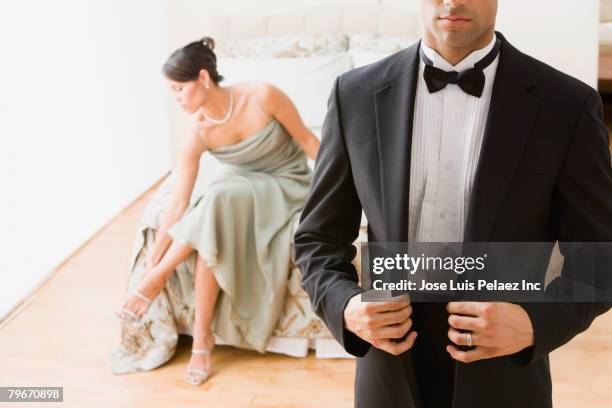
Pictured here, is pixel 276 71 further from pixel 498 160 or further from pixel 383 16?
pixel 498 160

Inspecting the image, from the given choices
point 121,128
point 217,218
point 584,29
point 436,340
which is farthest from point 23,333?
point 584,29

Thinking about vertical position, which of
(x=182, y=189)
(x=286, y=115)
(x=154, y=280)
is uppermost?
(x=286, y=115)

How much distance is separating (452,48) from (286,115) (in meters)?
1.91

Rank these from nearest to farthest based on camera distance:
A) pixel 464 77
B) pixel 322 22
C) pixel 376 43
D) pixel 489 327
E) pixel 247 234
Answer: pixel 489 327 → pixel 464 77 → pixel 247 234 → pixel 376 43 → pixel 322 22

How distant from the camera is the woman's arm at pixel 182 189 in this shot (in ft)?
9.53

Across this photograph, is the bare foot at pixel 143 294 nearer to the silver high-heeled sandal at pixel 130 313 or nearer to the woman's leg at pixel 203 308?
the silver high-heeled sandal at pixel 130 313

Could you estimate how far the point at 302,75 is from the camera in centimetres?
384

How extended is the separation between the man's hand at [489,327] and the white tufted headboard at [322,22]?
3453 millimetres

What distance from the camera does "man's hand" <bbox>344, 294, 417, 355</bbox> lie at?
38.7 inches

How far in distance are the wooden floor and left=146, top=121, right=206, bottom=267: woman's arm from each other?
444 mm

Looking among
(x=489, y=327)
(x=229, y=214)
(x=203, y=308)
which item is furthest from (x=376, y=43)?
(x=489, y=327)

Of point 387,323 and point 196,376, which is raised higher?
point 387,323

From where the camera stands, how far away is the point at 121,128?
14.4ft

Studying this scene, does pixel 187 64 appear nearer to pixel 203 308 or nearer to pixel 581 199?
pixel 203 308
